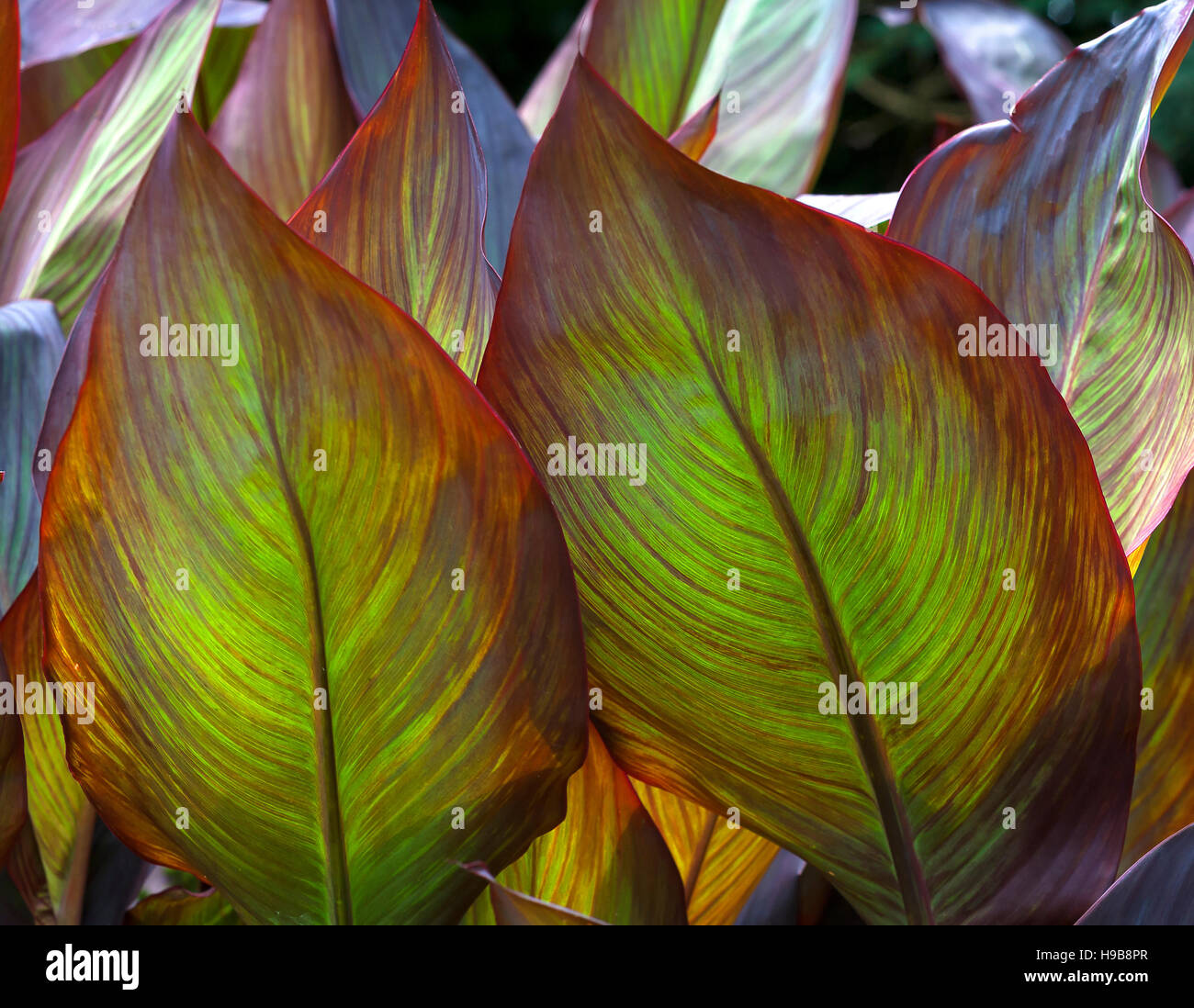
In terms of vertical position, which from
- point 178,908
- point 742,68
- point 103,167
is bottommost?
point 178,908

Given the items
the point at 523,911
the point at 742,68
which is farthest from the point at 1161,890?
the point at 742,68

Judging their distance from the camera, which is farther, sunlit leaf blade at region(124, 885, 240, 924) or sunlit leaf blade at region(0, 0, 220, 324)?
sunlit leaf blade at region(0, 0, 220, 324)

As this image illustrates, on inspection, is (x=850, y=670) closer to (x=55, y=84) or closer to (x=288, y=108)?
(x=288, y=108)

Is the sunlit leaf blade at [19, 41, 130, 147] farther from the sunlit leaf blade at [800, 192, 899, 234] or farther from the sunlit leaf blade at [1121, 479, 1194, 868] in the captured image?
the sunlit leaf blade at [1121, 479, 1194, 868]

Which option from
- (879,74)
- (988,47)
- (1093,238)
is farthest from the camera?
(879,74)

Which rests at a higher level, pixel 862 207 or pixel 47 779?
pixel 862 207

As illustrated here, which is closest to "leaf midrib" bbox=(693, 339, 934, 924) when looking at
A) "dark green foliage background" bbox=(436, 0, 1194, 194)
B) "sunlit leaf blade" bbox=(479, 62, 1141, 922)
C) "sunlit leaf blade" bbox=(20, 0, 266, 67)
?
"sunlit leaf blade" bbox=(479, 62, 1141, 922)
